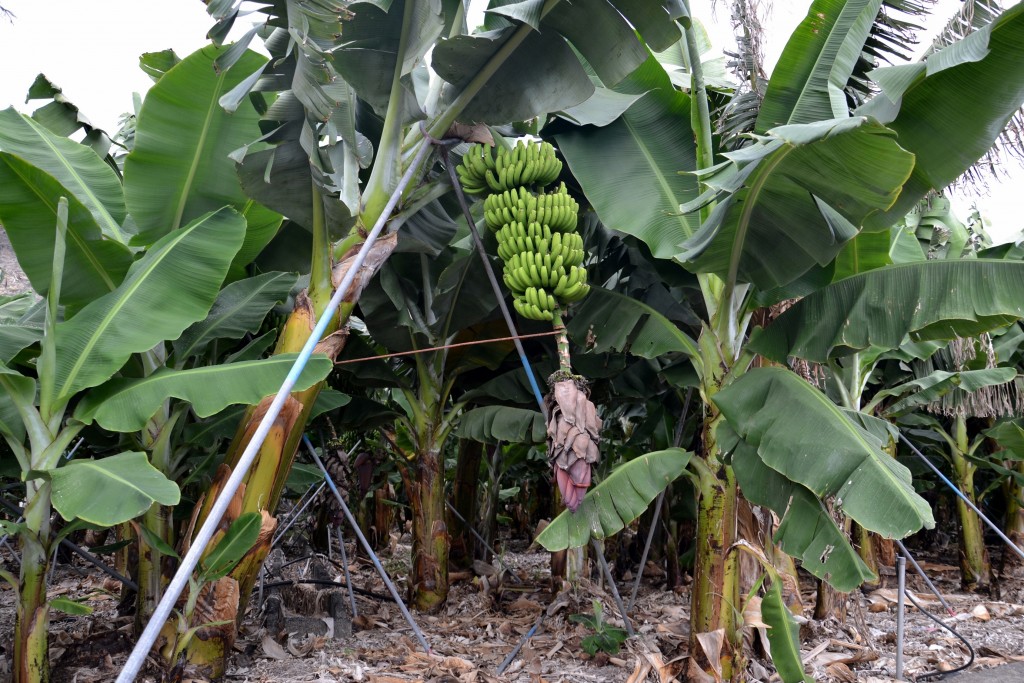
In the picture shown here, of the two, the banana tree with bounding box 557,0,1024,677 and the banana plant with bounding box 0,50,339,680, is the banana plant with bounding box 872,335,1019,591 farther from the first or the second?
the banana plant with bounding box 0,50,339,680

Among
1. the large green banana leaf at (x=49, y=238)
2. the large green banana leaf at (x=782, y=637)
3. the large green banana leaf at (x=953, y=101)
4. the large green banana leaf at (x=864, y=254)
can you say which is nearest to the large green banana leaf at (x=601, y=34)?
the large green banana leaf at (x=953, y=101)

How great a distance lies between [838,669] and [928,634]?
190 centimetres

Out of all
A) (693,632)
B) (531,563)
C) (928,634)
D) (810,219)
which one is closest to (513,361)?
(693,632)

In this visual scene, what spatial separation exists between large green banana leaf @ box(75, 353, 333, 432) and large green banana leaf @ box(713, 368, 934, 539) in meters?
2.00

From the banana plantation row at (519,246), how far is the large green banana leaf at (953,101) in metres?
0.01

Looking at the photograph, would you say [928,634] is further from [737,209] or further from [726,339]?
[737,209]

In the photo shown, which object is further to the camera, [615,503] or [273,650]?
[273,650]

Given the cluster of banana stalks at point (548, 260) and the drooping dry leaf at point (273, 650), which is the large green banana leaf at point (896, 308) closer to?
the cluster of banana stalks at point (548, 260)

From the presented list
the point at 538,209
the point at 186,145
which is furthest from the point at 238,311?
the point at 538,209

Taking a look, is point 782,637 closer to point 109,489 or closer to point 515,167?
point 515,167

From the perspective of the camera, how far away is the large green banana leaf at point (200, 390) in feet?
9.73

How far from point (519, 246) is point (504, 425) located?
1.63 m

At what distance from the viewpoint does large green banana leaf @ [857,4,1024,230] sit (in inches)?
114

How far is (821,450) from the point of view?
3113 mm
